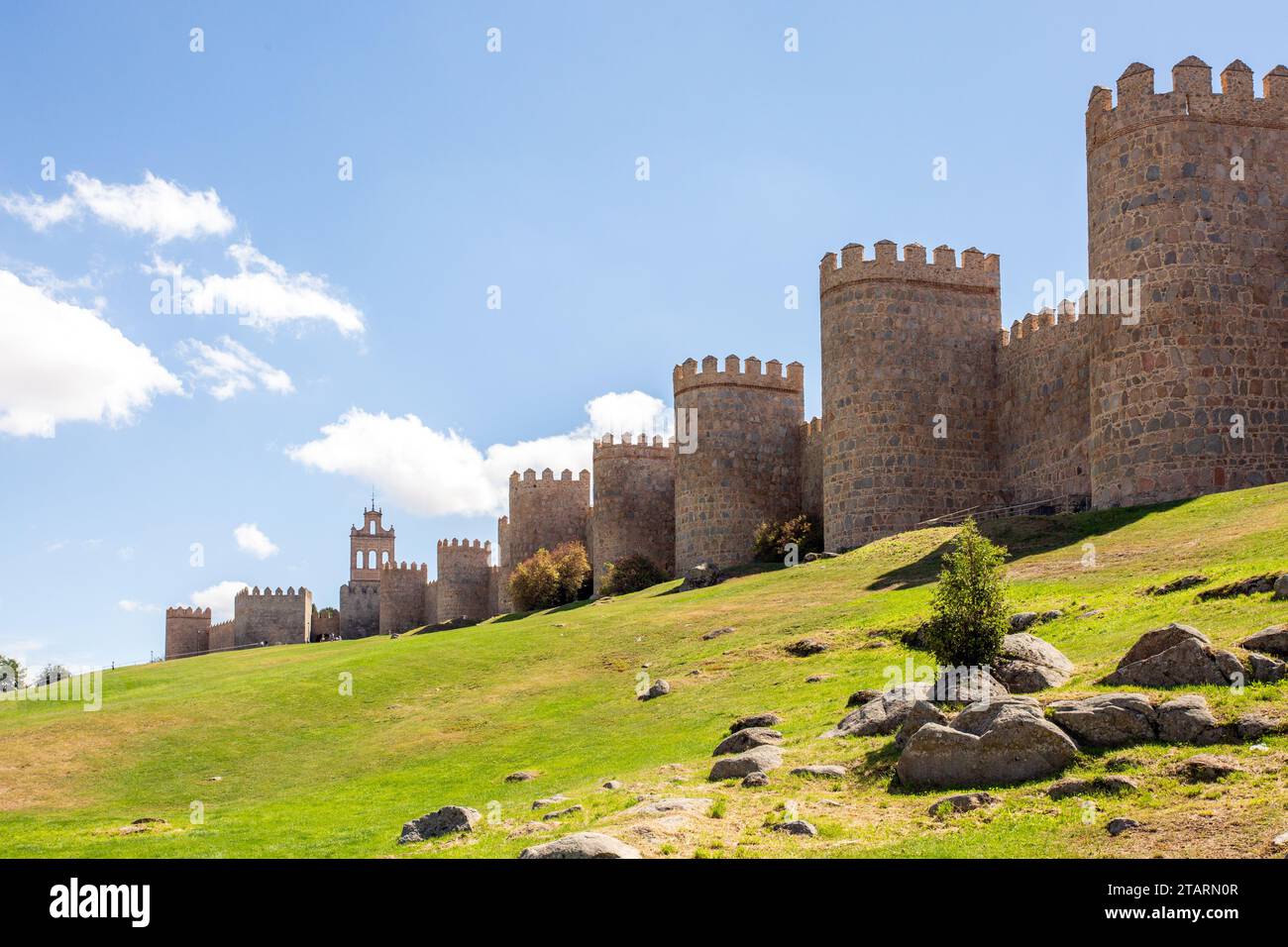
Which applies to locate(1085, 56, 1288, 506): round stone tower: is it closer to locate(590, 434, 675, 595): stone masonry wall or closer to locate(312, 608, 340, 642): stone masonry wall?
locate(590, 434, 675, 595): stone masonry wall

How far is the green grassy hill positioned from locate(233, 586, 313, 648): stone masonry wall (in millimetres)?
48266

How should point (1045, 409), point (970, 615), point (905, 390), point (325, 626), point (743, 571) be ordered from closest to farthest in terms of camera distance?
point (970, 615) < point (1045, 409) < point (905, 390) < point (743, 571) < point (325, 626)

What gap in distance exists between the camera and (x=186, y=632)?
295 ft

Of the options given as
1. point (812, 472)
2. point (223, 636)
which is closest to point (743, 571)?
point (812, 472)

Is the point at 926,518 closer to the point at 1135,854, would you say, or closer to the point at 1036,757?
the point at 1036,757

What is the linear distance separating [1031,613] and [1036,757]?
865 cm

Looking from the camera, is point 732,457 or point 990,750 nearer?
point 990,750

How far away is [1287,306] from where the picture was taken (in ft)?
101

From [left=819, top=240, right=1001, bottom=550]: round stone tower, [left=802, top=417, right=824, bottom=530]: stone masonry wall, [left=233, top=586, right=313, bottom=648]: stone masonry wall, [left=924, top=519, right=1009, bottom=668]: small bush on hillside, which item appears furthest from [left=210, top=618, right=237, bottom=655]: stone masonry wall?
[left=924, top=519, right=1009, bottom=668]: small bush on hillside

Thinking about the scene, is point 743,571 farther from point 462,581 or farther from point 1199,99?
point 462,581

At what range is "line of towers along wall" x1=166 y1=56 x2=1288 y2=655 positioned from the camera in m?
30.3

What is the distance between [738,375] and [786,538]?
7.84 meters

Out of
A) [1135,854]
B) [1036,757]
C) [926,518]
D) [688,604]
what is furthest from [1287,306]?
[1135,854]

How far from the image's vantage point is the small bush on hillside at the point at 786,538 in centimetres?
4631
